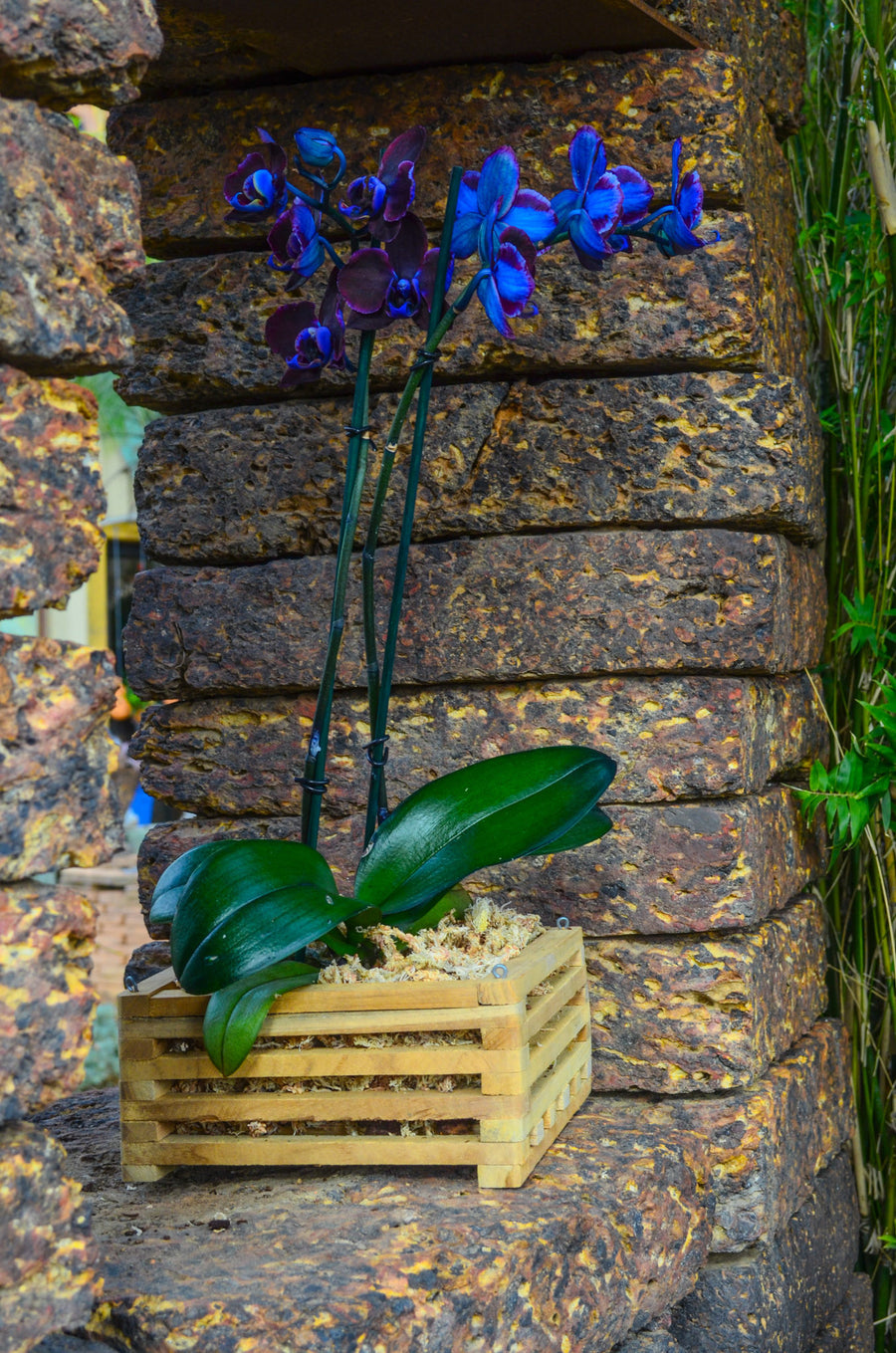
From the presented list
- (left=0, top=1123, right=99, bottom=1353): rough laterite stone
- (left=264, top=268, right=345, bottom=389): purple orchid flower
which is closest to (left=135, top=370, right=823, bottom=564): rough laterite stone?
(left=264, top=268, right=345, bottom=389): purple orchid flower

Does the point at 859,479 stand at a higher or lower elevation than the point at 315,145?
lower

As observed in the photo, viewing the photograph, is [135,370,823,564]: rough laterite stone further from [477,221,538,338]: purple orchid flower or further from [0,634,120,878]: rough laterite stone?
[0,634,120,878]: rough laterite stone

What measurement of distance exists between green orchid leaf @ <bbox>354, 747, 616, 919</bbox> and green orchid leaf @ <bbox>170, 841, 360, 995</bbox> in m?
0.10

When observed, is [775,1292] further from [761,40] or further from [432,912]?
[761,40]

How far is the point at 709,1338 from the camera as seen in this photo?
2.01m

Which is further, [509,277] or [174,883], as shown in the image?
[174,883]

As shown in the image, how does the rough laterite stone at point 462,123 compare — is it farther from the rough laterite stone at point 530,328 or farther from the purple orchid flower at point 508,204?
the purple orchid flower at point 508,204

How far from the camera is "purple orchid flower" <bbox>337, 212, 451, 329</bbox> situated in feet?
5.46

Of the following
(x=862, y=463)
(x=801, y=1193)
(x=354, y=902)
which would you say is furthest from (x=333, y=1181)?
(x=862, y=463)

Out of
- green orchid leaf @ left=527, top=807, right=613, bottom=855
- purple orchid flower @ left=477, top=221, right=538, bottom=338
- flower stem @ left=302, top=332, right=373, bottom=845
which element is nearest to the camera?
purple orchid flower @ left=477, top=221, right=538, bottom=338

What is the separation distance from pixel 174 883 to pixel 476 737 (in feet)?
1.83

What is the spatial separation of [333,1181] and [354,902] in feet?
1.03

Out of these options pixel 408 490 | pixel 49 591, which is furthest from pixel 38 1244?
pixel 408 490

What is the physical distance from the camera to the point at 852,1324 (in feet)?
7.83
